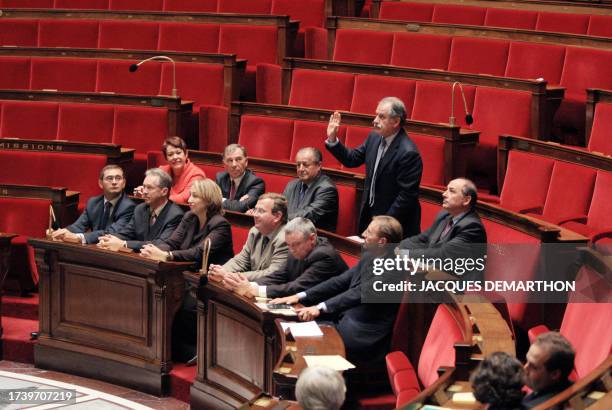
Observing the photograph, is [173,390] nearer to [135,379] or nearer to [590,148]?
[135,379]

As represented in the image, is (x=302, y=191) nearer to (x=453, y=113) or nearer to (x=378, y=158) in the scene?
(x=378, y=158)

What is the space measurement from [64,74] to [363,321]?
5.99 ft

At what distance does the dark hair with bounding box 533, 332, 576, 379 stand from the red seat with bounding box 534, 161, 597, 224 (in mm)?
1014

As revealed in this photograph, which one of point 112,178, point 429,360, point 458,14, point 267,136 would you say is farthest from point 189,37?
point 429,360

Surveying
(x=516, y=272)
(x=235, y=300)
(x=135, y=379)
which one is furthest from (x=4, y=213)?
(x=516, y=272)

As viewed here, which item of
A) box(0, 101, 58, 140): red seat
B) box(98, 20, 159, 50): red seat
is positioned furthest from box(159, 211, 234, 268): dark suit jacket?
box(98, 20, 159, 50): red seat

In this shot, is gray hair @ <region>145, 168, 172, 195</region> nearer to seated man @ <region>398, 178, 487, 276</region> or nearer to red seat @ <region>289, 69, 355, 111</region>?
seated man @ <region>398, 178, 487, 276</region>

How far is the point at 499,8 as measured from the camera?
3160 mm

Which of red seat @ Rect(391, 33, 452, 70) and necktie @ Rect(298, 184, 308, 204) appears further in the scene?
red seat @ Rect(391, 33, 452, 70)

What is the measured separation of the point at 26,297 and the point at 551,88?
137 centimetres

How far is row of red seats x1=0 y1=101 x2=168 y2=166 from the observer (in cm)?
293

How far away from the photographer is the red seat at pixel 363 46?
10.0 feet

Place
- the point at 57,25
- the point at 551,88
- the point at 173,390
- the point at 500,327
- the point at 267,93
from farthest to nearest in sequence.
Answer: the point at 57,25 < the point at 267,93 < the point at 551,88 < the point at 173,390 < the point at 500,327

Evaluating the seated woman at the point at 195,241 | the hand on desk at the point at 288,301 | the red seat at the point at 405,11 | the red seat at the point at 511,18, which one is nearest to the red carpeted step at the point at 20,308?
the seated woman at the point at 195,241
